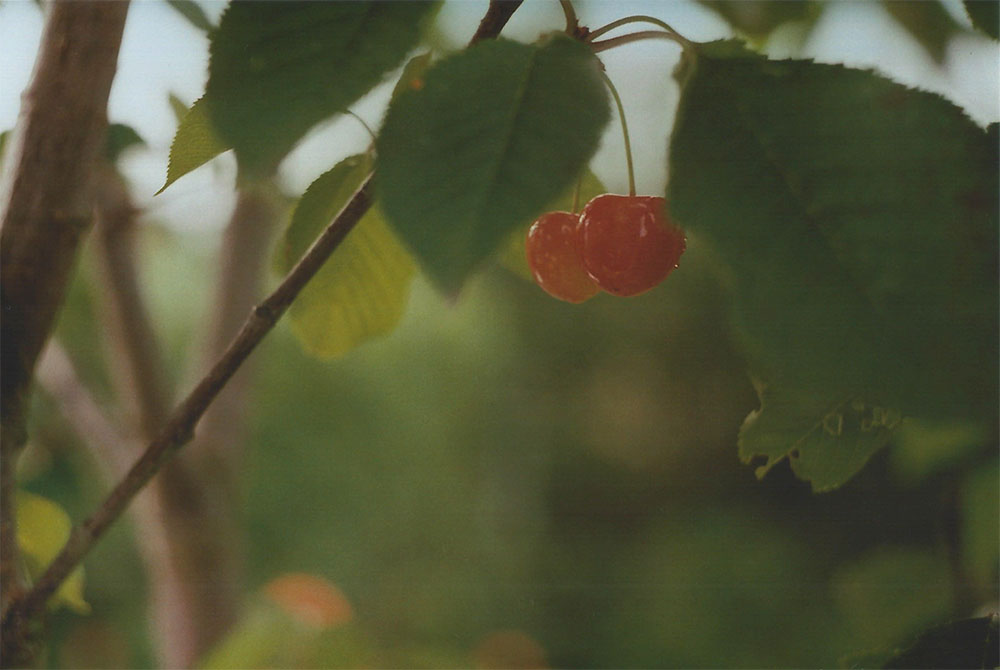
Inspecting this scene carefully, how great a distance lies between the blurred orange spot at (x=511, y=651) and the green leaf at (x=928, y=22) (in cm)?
131

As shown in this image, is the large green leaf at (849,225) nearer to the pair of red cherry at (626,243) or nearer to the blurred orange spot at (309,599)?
the pair of red cherry at (626,243)

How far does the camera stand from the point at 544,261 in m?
0.32

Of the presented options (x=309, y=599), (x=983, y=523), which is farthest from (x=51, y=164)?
(x=309, y=599)

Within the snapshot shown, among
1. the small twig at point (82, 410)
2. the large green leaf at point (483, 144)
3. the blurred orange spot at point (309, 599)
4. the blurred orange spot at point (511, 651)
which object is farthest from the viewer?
the blurred orange spot at point (511, 651)

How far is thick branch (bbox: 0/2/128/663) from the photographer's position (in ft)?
1.03

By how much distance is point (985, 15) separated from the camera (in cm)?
20

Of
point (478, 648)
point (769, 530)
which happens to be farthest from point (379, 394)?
point (769, 530)

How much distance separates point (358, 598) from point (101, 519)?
162cm

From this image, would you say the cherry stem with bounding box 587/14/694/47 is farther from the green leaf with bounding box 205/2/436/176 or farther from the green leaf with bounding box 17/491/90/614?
the green leaf with bounding box 17/491/90/614

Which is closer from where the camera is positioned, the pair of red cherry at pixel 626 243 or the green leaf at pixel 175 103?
the pair of red cherry at pixel 626 243

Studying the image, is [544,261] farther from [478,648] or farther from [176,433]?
[478,648]

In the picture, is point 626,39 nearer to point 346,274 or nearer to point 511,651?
point 346,274

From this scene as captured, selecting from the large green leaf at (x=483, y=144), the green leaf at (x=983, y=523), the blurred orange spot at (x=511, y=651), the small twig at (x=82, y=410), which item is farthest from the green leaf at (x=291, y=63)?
the blurred orange spot at (x=511, y=651)

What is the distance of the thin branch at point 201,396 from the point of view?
24 cm
